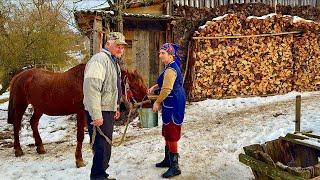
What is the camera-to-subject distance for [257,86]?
11.1 m

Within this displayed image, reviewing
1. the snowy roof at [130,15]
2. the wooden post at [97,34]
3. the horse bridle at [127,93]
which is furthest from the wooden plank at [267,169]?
the snowy roof at [130,15]

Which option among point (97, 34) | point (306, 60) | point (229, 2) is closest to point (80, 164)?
point (97, 34)

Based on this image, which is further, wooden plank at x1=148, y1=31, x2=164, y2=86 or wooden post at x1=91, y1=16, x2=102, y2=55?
wooden plank at x1=148, y1=31, x2=164, y2=86

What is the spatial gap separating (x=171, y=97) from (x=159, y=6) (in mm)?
6396

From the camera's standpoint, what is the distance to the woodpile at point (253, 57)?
1050cm

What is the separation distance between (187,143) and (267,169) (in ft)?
8.81

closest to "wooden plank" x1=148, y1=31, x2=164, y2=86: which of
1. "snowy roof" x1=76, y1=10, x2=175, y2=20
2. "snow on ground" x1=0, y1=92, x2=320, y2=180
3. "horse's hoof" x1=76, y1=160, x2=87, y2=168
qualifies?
"snowy roof" x1=76, y1=10, x2=175, y2=20

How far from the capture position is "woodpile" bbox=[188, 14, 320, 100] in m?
10.5

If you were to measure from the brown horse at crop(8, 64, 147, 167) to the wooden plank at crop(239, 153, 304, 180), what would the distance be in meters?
1.94

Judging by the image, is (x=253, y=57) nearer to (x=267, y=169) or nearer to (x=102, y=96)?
(x=267, y=169)

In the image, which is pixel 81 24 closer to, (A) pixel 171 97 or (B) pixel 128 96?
(B) pixel 128 96

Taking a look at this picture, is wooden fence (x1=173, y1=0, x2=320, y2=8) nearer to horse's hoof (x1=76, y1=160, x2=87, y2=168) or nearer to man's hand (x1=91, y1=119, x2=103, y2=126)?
horse's hoof (x1=76, y1=160, x2=87, y2=168)

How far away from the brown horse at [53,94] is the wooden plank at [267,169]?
1936 mm

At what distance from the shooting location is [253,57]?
36.0 ft
